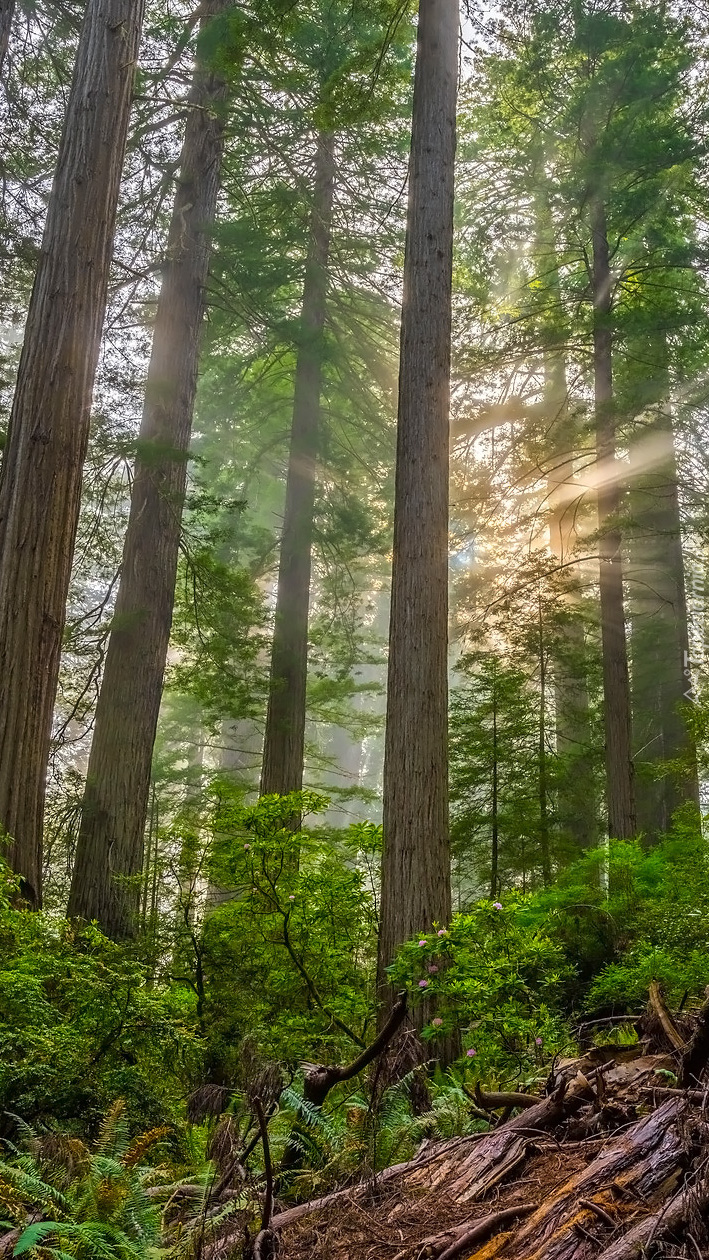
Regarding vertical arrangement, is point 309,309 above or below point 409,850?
above

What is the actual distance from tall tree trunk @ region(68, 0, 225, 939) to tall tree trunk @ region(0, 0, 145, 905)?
4.92 ft

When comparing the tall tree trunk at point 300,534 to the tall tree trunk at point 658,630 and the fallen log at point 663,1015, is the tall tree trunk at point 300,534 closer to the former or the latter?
the tall tree trunk at point 658,630

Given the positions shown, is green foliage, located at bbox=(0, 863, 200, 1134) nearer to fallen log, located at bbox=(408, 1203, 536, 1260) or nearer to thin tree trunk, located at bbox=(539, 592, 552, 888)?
fallen log, located at bbox=(408, 1203, 536, 1260)

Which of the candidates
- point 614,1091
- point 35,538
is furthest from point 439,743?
point 614,1091

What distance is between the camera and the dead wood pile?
5.42ft

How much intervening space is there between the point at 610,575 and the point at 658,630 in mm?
4850

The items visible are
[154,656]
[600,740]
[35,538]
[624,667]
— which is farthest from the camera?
[600,740]

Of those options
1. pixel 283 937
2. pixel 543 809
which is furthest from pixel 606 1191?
pixel 543 809

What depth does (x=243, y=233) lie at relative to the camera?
1134 cm

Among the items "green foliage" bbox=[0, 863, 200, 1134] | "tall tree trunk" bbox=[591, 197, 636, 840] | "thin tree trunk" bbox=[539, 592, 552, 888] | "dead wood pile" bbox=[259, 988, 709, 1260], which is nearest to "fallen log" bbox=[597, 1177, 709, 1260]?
"dead wood pile" bbox=[259, 988, 709, 1260]

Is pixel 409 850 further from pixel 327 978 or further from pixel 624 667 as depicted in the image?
pixel 624 667

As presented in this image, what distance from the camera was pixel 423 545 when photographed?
6.38 m

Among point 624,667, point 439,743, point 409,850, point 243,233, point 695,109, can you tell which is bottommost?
point 409,850

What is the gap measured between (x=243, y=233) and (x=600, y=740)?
33.3 feet
